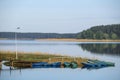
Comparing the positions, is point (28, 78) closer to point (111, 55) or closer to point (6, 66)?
point (6, 66)

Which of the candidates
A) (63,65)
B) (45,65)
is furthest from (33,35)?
(63,65)

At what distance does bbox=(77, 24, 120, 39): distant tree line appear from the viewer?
3.30 m

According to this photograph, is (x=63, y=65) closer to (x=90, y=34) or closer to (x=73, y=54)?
(x=73, y=54)

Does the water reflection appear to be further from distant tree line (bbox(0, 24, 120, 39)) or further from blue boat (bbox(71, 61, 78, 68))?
blue boat (bbox(71, 61, 78, 68))

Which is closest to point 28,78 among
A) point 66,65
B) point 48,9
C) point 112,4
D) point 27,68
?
point 27,68

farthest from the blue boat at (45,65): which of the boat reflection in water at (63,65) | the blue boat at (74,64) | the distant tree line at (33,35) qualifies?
the distant tree line at (33,35)

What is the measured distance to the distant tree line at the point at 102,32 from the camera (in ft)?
10.8

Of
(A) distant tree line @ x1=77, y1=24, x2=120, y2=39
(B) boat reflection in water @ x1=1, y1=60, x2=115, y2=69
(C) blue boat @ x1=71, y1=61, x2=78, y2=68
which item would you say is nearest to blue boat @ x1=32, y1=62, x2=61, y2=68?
(B) boat reflection in water @ x1=1, y1=60, x2=115, y2=69

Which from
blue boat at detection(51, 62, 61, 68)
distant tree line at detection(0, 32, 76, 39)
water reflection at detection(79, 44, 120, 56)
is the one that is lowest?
blue boat at detection(51, 62, 61, 68)

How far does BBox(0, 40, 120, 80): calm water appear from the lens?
329 centimetres

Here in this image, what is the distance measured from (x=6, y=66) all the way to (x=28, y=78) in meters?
0.33

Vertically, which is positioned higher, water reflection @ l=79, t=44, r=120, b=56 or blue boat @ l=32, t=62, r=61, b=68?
water reflection @ l=79, t=44, r=120, b=56

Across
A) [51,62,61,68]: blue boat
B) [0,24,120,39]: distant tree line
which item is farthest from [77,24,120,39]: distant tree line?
[51,62,61,68]: blue boat

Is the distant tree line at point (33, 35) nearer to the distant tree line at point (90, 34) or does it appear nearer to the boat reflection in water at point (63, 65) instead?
the distant tree line at point (90, 34)
